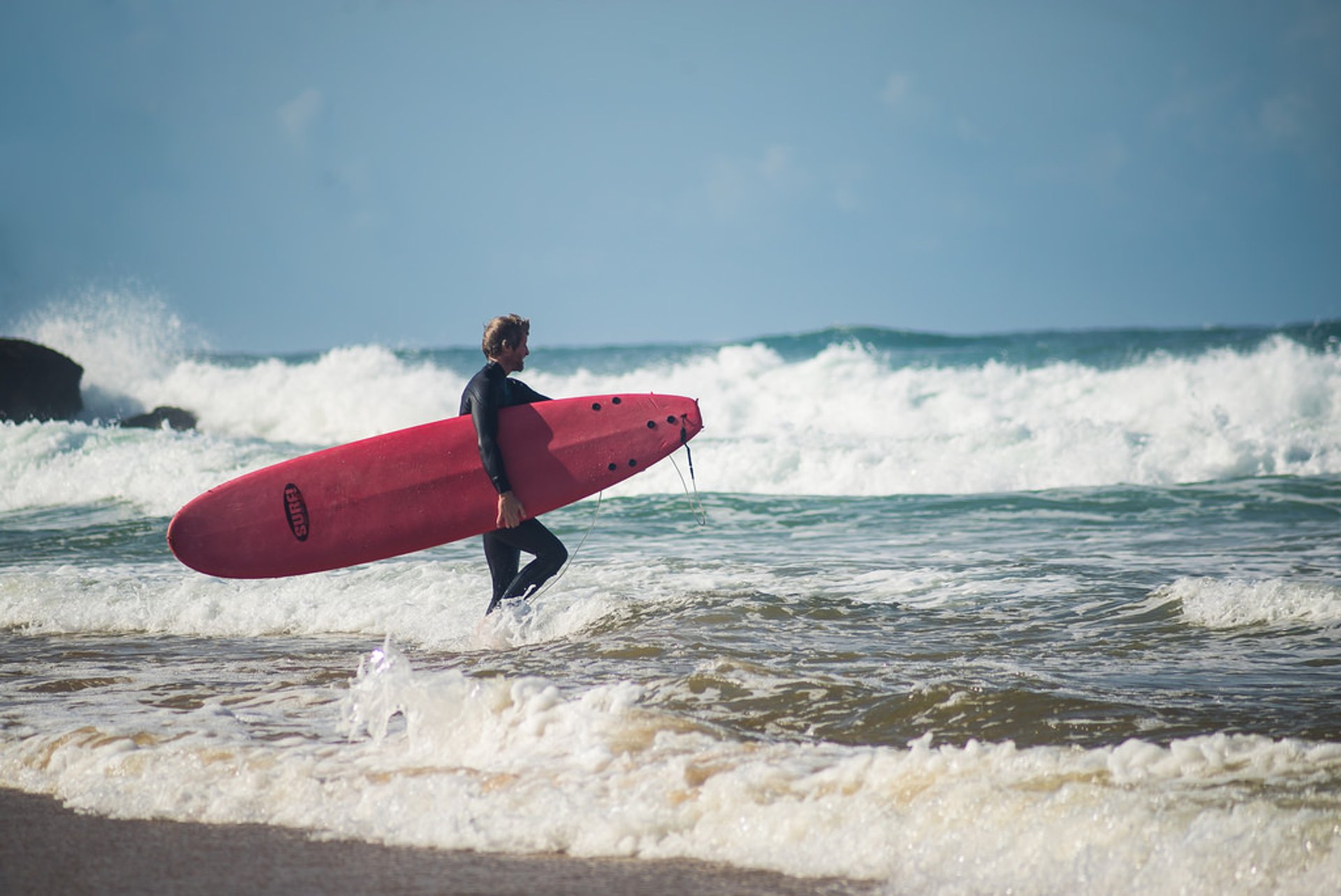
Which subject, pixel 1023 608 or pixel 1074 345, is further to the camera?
pixel 1074 345

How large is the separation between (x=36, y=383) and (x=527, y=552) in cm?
1487

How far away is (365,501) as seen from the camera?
5.07m

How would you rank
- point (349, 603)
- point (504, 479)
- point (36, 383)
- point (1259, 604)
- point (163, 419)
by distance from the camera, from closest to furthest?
point (504, 479) → point (1259, 604) → point (349, 603) → point (36, 383) → point (163, 419)

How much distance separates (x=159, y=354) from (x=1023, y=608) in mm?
20791

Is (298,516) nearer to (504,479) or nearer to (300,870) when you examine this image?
(504,479)

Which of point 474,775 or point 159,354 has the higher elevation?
point 159,354

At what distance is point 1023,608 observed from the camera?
5438 millimetres

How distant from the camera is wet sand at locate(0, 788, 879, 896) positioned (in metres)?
2.36

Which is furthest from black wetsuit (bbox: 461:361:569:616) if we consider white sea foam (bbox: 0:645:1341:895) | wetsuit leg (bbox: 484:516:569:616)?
white sea foam (bbox: 0:645:1341:895)

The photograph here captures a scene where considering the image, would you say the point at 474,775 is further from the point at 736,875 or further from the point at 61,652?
the point at 61,652

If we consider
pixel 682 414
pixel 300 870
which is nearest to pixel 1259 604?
pixel 682 414

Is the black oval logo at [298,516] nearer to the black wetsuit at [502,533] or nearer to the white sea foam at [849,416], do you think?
the black wetsuit at [502,533]

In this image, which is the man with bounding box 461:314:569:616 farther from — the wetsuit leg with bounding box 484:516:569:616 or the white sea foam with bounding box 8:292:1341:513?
the white sea foam with bounding box 8:292:1341:513

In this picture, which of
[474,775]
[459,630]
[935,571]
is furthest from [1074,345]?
[474,775]
